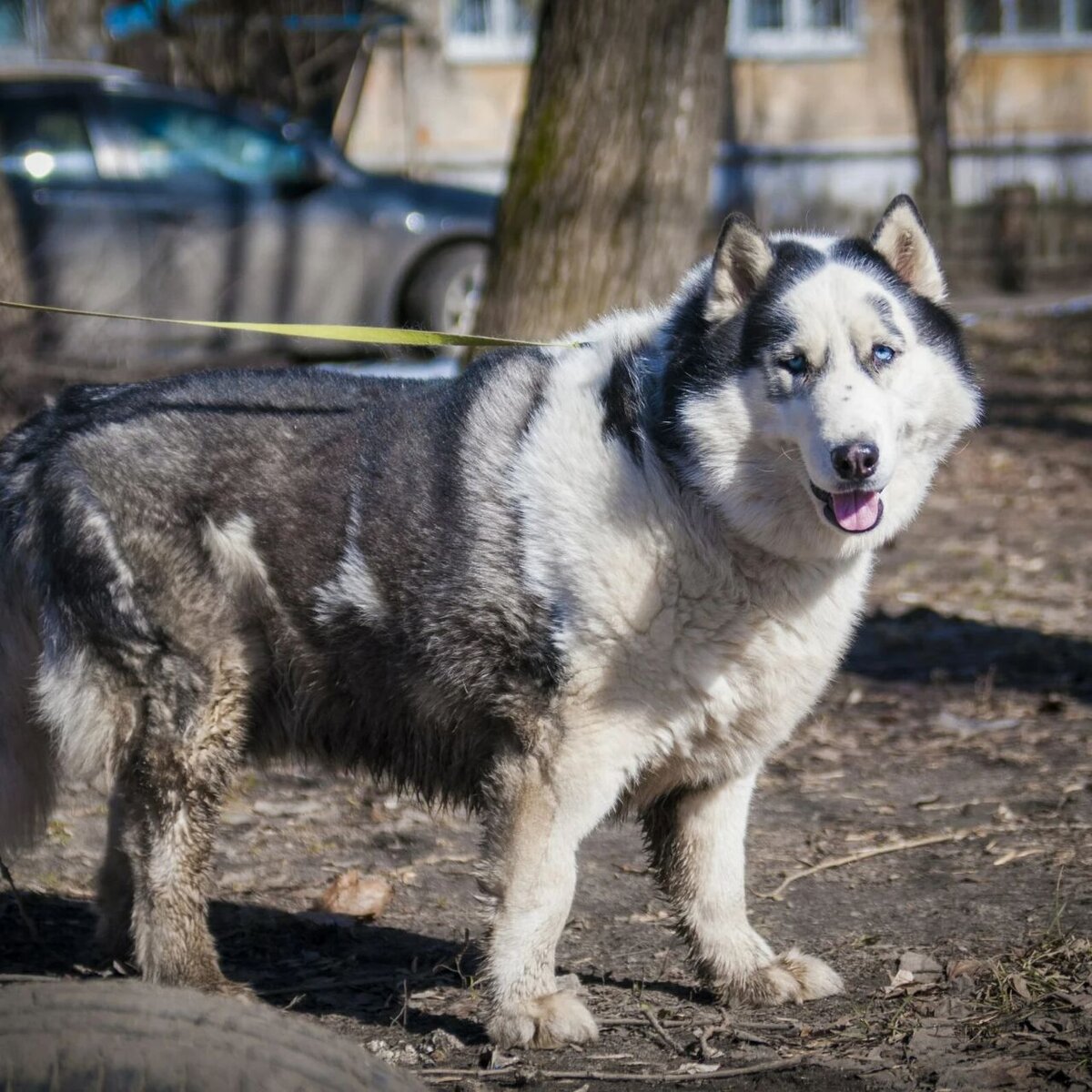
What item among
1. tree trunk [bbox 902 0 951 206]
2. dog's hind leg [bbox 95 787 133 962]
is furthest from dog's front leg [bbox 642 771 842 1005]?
tree trunk [bbox 902 0 951 206]

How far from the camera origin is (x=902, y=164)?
24.2 m

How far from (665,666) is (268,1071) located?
1.45 meters

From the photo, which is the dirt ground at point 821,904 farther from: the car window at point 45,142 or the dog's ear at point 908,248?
the car window at point 45,142

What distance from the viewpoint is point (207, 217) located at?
1102 centimetres

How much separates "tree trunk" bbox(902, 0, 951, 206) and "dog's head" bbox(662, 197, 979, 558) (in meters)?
18.4

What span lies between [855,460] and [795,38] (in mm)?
23025

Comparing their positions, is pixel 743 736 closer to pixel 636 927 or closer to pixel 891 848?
pixel 636 927

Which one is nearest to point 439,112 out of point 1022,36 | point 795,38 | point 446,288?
point 795,38

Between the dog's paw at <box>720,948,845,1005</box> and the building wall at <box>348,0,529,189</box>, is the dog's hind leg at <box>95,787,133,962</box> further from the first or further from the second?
the building wall at <box>348,0,529,189</box>

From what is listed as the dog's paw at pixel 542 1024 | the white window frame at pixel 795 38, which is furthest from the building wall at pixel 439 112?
the dog's paw at pixel 542 1024

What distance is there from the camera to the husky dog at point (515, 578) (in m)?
3.50

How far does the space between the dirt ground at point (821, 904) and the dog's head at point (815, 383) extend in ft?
2.54

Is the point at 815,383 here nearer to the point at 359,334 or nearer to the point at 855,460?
the point at 855,460

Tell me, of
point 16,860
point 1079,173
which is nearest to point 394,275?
point 16,860
